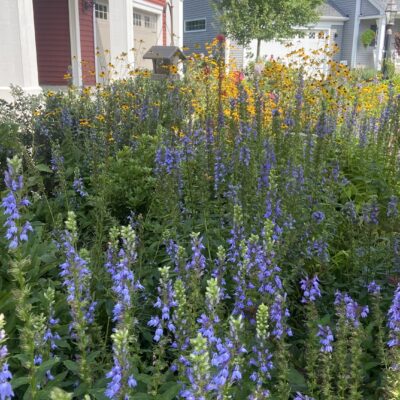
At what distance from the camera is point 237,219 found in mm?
2404

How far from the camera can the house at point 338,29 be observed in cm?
3095

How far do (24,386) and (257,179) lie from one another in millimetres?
2228

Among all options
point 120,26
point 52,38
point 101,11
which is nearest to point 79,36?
point 52,38

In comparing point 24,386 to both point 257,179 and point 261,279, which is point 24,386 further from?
point 257,179

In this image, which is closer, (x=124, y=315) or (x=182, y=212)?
(x=124, y=315)

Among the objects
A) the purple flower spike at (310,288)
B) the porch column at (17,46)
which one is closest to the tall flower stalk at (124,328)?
the purple flower spike at (310,288)

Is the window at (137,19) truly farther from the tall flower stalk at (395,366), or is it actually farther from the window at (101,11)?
the tall flower stalk at (395,366)

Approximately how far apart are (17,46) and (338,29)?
28512 millimetres

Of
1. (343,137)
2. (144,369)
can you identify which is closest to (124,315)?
(144,369)

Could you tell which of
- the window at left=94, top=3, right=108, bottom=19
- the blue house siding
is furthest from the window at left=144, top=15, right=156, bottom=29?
the blue house siding

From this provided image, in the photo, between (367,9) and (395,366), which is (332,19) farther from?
(395,366)

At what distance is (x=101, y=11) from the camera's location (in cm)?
1670

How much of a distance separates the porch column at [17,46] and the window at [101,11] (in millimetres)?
6388

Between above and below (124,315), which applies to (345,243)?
below
